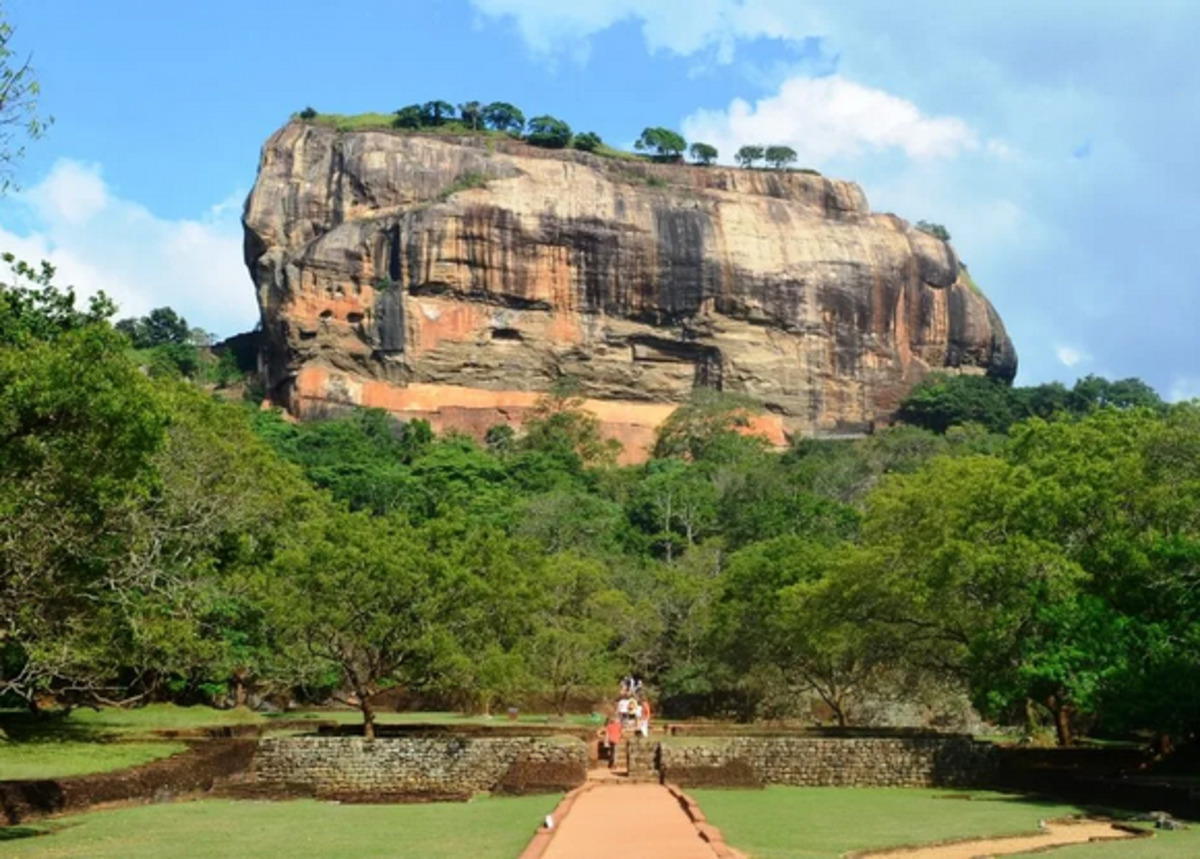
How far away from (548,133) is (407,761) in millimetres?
71073

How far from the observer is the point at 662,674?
39.0 meters

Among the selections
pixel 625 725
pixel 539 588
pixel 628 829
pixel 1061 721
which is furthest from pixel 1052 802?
pixel 539 588

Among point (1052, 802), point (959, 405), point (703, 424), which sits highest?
point (959, 405)

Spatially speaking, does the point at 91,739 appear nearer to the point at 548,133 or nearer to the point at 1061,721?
the point at 1061,721

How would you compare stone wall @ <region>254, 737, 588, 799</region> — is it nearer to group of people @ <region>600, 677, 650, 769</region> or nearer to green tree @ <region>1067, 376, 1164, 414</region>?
group of people @ <region>600, 677, 650, 769</region>

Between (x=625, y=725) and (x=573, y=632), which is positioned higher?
(x=573, y=632)

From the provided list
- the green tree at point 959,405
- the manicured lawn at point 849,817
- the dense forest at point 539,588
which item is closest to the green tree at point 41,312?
the dense forest at point 539,588

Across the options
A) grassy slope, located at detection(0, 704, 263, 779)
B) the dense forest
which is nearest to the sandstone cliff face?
the dense forest

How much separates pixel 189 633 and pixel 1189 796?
15.1 m

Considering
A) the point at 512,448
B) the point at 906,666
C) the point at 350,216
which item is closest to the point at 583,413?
the point at 512,448

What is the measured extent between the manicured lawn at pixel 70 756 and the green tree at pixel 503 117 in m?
73.4

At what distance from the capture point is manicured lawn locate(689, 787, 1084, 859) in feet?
45.4

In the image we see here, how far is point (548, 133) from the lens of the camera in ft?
289

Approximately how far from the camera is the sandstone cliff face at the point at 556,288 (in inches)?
3066
